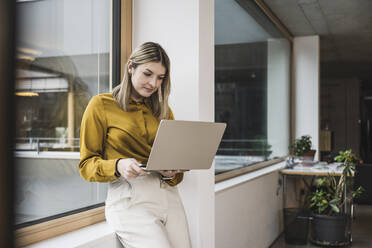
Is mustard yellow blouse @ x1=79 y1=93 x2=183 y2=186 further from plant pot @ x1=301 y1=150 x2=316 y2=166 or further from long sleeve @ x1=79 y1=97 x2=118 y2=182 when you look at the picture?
plant pot @ x1=301 y1=150 x2=316 y2=166

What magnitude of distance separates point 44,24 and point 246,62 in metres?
2.77

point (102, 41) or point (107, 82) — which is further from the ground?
point (102, 41)

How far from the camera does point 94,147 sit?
1.40 meters

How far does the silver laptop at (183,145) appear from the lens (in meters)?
1.28

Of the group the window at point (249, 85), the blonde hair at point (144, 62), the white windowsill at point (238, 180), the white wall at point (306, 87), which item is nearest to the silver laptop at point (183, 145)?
the blonde hair at point (144, 62)

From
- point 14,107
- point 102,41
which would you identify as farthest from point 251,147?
point 14,107

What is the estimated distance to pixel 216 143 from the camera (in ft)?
5.09

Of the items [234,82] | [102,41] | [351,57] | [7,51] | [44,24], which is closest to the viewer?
[7,51]

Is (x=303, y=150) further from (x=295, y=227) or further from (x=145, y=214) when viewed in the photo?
(x=145, y=214)

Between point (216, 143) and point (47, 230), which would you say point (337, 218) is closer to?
point (216, 143)

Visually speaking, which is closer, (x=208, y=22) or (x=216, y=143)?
(x=216, y=143)

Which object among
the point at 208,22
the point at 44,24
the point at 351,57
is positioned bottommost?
the point at 44,24

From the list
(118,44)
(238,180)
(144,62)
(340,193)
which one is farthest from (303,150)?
(144,62)

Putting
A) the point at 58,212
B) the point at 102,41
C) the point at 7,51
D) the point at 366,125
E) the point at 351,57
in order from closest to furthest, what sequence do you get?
Result: the point at 7,51, the point at 58,212, the point at 102,41, the point at 351,57, the point at 366,125
